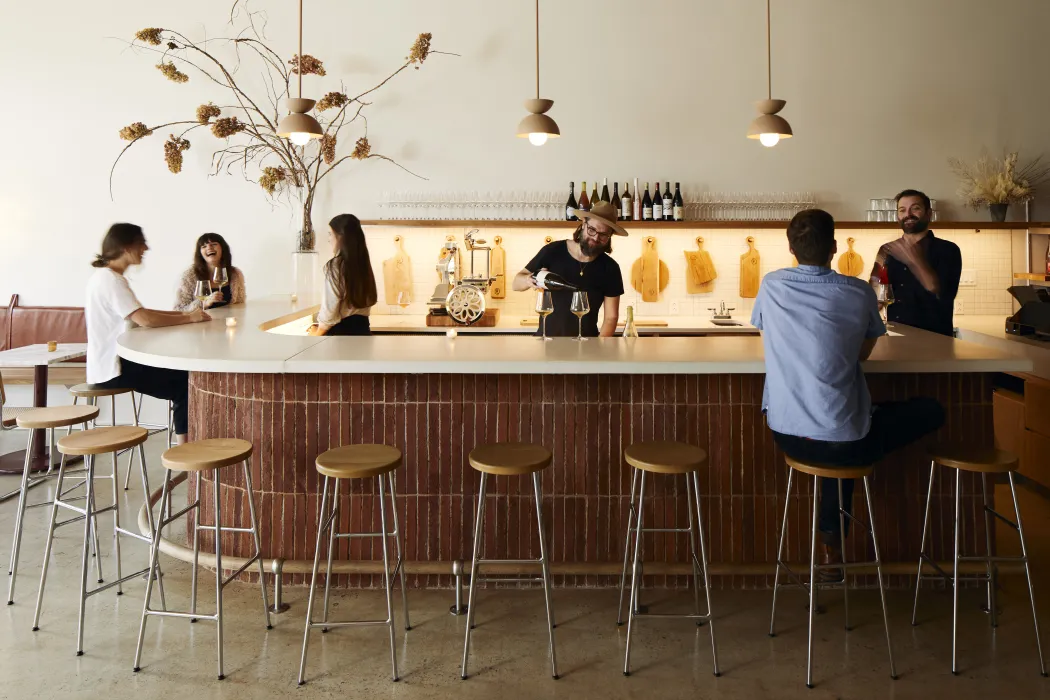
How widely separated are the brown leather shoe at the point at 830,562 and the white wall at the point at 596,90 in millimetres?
3459

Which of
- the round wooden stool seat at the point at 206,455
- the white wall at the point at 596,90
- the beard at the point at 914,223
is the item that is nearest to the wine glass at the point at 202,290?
the round wooden stool seat at the point at 206,455

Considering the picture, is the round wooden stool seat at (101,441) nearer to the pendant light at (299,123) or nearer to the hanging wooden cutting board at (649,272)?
the pendant light at (299,123)

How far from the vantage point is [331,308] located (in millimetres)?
4168

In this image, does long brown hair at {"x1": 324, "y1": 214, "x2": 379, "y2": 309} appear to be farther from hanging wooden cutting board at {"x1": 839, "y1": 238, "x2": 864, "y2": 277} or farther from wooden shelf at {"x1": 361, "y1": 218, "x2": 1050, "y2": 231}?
hanging wooden cutting board at {"x1": 839, "y1": 238, "x2": 864, "y2": 277}

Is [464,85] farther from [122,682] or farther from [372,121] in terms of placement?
[122,682]

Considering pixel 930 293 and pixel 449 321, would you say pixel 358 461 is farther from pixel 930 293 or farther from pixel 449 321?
pixel 930 293

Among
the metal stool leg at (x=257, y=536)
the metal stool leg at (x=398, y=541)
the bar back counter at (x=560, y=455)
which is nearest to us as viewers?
the metal stool leg at (x=398, y=541)

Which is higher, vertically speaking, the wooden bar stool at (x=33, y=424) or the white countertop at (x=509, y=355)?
the white countertop at (x=509, y=355)

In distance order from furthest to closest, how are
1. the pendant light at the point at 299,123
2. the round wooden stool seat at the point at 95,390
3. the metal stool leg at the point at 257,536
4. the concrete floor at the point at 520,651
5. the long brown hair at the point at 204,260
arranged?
the long brown hair at the point at 204,260, the pendant light at the point at 299,123, the round wooden stool seat at the point at 95,390, the metal stool leg at the point at 257,536, the concrete floor at the point at 520,651

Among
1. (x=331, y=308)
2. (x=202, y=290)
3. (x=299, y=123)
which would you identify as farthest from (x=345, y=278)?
(x=299, y=123)

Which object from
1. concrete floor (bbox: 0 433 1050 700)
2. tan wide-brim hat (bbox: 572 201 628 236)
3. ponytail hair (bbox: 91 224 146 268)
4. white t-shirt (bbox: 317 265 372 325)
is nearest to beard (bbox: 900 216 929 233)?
tan wide-brim hat (bbox: 572 201 628 236)

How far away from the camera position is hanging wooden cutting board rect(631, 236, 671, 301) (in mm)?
6141

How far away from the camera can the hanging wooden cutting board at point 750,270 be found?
6.08 meters

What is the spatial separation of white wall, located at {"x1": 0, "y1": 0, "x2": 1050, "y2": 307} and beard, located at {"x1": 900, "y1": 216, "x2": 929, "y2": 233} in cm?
185
